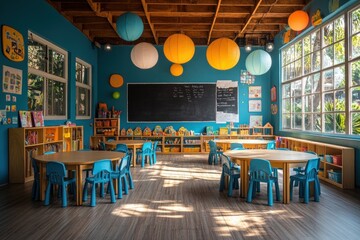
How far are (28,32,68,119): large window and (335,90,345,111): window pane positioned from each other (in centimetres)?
667

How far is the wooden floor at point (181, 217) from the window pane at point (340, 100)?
6.06 feet

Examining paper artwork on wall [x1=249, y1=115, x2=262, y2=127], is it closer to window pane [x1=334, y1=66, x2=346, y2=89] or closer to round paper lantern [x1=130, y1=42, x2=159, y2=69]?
window pane [x1=334, y1=66, x2=346, y2=89]

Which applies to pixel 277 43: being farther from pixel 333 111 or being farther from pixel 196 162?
pixel 196 162

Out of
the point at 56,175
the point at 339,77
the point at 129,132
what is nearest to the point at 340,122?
the point at 339,77

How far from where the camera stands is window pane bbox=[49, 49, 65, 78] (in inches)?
296

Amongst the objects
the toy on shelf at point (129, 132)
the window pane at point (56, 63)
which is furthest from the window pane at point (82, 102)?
the toy on shelf at point (129, 132)

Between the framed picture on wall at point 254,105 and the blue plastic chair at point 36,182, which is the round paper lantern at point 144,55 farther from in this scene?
the framed picture on wall at point 254,105

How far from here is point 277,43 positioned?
32.4 feet

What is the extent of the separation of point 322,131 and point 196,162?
3.42 metres

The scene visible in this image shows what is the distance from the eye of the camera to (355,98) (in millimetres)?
5793

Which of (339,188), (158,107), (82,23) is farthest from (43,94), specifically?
(339,188)

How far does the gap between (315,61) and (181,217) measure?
18.5 ft

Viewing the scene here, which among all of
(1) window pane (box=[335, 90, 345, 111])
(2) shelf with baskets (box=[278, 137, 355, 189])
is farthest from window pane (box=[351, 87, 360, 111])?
(2) shelf with baskets (box=[278, 137, 355, 189])

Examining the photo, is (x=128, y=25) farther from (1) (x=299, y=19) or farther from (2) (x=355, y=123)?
(2) (x=355, y=123)
